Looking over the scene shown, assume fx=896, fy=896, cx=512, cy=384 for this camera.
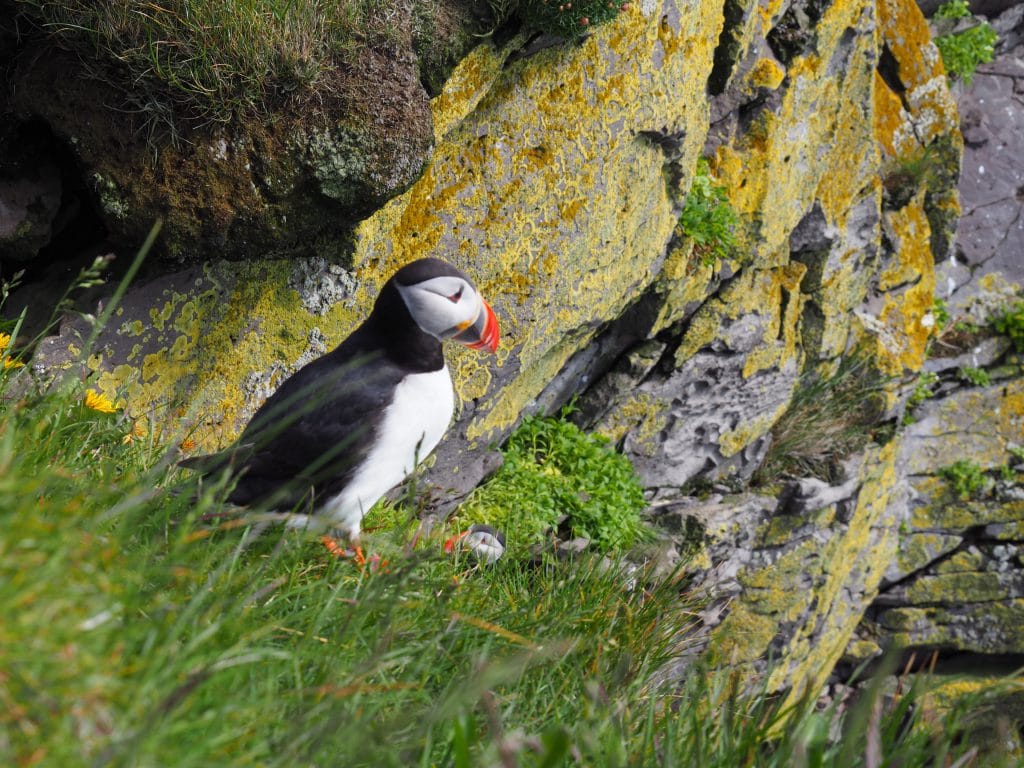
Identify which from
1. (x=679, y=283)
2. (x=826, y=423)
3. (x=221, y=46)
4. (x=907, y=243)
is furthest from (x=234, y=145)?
(x=907, y=243)

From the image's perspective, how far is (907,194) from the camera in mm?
9250

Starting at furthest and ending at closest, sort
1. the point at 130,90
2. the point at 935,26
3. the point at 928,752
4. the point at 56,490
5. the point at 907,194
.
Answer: the point at 935,26 < the point at 907,194 < the point at 130,90 < the point at 56,490 < the point at 928,752

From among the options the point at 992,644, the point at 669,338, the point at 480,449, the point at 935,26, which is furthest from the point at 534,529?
the point at 935,26

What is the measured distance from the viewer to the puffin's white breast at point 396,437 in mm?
3555

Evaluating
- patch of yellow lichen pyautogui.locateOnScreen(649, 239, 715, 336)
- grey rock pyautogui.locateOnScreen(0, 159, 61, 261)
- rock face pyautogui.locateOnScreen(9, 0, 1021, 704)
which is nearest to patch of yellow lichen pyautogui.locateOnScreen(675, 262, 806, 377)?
rock face pyautogui.locateOnScreen(9, 0, 1021, 704)

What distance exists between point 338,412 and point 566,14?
269cm

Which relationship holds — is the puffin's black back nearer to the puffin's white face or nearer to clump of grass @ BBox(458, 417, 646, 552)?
the puffin's white face

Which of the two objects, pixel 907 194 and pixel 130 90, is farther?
pixel 907 194

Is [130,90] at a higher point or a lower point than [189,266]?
higher

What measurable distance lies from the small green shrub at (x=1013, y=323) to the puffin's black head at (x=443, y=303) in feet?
31.3

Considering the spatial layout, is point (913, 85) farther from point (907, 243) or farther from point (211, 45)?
point (211, 45)

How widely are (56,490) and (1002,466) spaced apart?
10.9 meters

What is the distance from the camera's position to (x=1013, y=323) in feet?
35.7

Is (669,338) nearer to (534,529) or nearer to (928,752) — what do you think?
(534,529)
